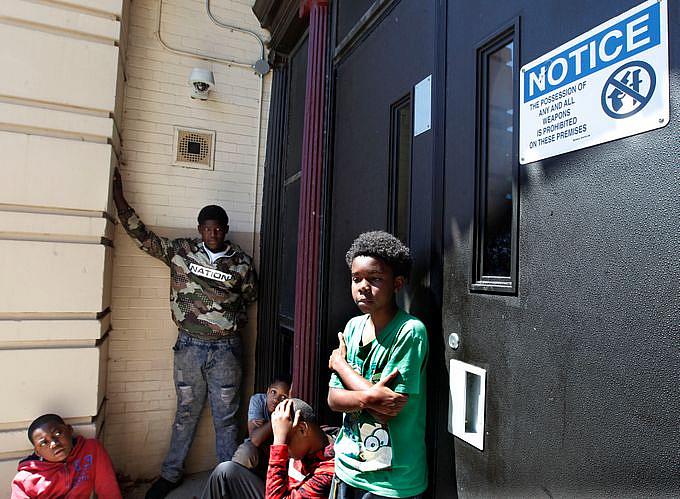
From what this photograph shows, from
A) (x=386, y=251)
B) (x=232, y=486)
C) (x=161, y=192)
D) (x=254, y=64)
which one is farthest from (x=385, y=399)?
(x=254, y=64)

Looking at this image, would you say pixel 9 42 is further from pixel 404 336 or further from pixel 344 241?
pixel 404 336

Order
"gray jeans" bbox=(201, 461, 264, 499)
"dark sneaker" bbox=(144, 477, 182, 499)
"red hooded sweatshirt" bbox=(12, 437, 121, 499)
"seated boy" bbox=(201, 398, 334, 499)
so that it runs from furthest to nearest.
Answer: "dark sneaker" bbox=(144, 477, 182, 499) < "red hooded sweatshirt" bbox=(12, 437, 121, 499) < "gray jeans" bbox=(201, 461, 264, 499) < "seated boy" bbox=(201, 398, 334, 499)

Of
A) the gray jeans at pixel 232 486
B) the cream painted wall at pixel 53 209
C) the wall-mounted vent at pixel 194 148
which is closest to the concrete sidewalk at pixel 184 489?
the cream painted wall at pixel 53 209

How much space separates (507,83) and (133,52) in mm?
3647

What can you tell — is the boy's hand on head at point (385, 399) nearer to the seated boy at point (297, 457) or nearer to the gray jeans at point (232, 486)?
the seated boy at point (297, 457)

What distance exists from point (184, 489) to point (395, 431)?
9.66 ft

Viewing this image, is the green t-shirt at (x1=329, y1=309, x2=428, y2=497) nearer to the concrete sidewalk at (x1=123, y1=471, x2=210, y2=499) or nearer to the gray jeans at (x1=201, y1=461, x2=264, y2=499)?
the gray jeans at (x1=201, y1=461, x2=264, y2=499)

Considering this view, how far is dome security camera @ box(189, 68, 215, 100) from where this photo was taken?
3.99 m

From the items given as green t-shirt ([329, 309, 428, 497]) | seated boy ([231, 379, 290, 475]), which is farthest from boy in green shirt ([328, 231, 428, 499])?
seated boy ([231, 379, 290, 475])

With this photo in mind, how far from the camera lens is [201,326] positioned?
3.75m

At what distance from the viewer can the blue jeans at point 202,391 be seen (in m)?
3.78

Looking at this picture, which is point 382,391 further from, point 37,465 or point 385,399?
point 37,465

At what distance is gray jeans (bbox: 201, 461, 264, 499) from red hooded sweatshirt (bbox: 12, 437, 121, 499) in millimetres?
1026

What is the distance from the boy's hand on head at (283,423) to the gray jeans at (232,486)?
0.76 m
